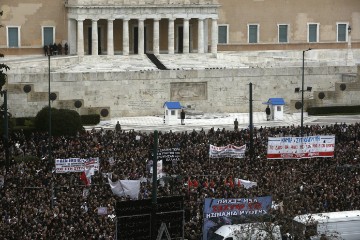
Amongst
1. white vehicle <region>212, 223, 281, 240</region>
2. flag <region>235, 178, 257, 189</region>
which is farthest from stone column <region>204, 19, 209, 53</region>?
white vehicle <region>212, 223, 281, 240</region>

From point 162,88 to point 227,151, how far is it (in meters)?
22.3

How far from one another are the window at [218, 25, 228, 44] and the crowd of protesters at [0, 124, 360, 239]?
31.3 m

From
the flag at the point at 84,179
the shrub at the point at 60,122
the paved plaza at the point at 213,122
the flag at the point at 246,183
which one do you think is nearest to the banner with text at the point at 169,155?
the flag at the point at 84,179

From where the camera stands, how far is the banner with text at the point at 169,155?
53.4 metres

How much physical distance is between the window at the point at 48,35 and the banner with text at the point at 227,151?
33.9 m

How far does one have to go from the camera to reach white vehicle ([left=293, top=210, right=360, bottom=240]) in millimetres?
43000

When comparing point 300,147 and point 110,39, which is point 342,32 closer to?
point 110,39

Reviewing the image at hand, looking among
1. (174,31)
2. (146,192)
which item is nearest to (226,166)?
(146,192)

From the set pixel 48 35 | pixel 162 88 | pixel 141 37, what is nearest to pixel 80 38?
pixel 48 35

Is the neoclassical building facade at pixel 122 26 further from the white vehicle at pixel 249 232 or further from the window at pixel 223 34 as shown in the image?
the white vehicle at pixel 249 232

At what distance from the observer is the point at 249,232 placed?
42.8 m

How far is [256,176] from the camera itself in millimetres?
50719

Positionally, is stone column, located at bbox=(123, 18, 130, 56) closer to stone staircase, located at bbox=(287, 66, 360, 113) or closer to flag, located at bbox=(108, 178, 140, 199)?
stone staircase, located at bbox=(287, 66, 360, 113)

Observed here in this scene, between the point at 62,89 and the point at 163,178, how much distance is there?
26692 mm
